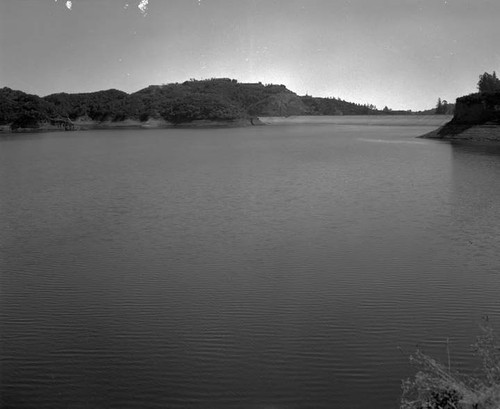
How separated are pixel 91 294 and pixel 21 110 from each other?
157m

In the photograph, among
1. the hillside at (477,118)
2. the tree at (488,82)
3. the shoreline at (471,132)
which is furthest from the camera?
the tree at (488,82)

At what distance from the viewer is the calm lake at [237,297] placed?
8.62 meters

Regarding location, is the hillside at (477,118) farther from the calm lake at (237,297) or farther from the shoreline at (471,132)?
the calm lake at (237,297)

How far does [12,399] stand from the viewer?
8.25 meters

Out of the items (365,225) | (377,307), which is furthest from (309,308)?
(365,225)

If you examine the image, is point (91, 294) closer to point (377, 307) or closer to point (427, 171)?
point (377, 307)

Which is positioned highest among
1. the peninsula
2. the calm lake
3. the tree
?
the tree

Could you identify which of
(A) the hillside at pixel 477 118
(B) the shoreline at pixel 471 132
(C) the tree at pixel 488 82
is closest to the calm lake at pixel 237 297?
(B) the shoreline at pixel 471 132

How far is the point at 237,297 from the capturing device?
12688 millimetres

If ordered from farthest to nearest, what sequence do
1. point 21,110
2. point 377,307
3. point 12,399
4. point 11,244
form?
point 21,110
point 11,244
point 377,307
point 12,399

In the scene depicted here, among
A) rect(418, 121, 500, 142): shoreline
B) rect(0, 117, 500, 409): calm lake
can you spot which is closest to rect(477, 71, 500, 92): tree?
rect(418, 121, 500, 142): shoreline

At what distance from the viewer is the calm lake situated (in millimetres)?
8625

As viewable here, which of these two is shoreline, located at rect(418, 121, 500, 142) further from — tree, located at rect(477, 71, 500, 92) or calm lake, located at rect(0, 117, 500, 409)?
calm lake, located at rect(0, 117, 500, 409)

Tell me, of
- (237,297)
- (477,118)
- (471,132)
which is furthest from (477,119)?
(237,297)
